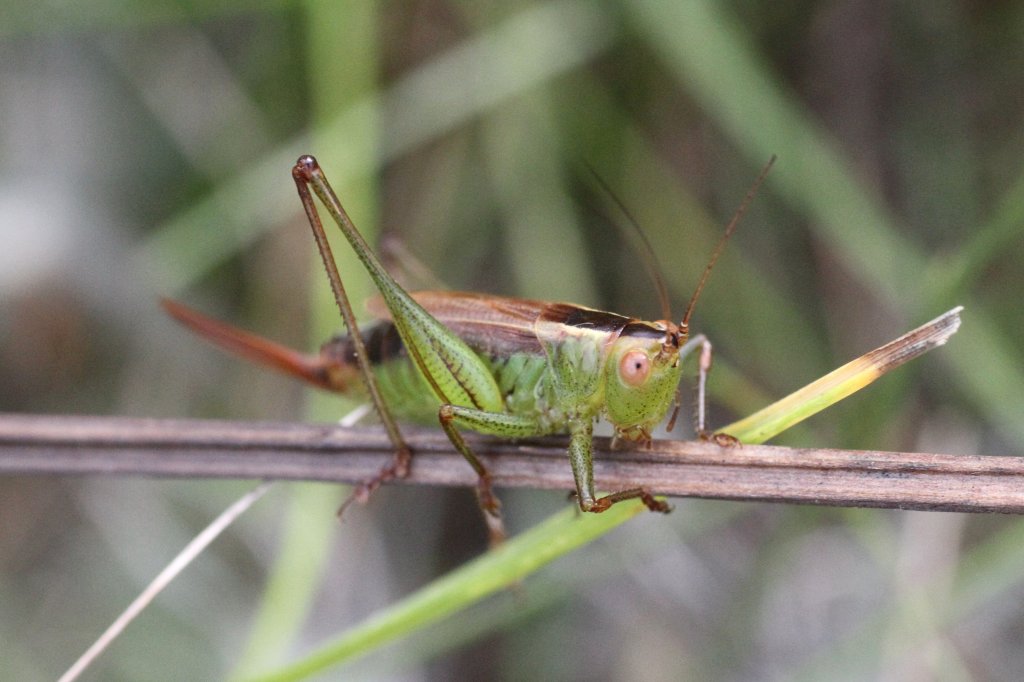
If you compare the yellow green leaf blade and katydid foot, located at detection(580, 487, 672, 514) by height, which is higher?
the yellow green leaf blade

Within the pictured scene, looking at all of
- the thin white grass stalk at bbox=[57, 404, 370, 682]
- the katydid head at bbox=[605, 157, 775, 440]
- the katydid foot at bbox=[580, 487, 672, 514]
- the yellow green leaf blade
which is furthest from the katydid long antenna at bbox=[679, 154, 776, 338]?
the thin white grass stalk at bbox=[57, 404, 370, 682]

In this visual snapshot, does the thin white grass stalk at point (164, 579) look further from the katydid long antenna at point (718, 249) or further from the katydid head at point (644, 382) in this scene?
the katydid long antenna at point (718, 249)

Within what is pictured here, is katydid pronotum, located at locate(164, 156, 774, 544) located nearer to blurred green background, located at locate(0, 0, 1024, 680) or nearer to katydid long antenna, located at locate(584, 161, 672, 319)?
katydid long antenna, located at locate(584, 161, 672, 319)

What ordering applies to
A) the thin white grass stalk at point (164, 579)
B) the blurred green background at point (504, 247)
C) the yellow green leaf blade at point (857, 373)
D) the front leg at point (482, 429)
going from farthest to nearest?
the blurred green background at point (504, 247) → the front leg at point (482, 429) → the thin white grass stalk at point (164, 579) → the yellow green leaf blade at point (857, 373)

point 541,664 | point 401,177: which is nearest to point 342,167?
point 401,177

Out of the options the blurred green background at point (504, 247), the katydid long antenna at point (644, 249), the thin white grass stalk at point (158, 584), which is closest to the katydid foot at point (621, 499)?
the katydid long antenna at point (644, 249)

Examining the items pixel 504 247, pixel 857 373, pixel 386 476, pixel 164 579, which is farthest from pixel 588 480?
pixel 504 247
